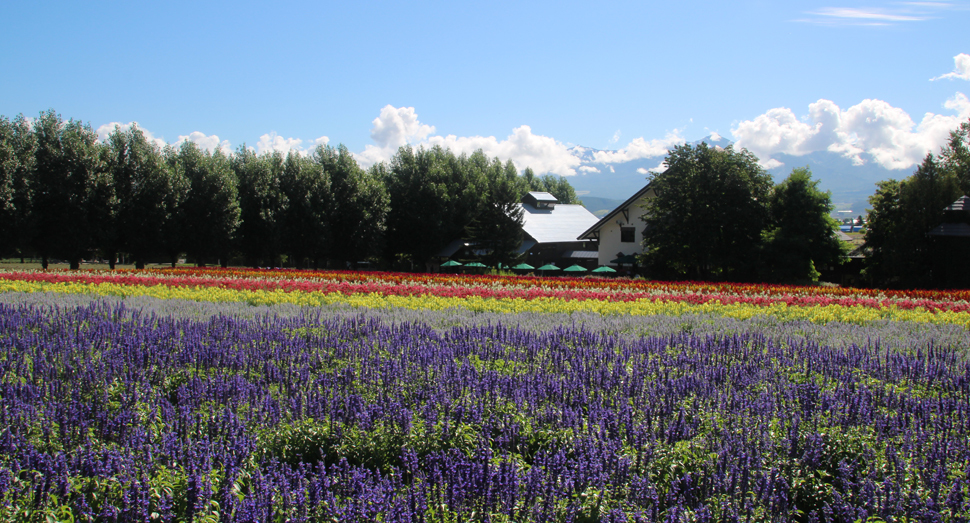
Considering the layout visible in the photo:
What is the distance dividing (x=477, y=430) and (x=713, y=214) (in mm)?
33446

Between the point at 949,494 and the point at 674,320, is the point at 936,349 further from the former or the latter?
the point at 949,494

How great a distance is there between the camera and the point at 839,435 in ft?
15.9

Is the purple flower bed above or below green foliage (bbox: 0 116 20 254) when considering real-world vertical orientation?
below

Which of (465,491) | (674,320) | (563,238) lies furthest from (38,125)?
(465,491)

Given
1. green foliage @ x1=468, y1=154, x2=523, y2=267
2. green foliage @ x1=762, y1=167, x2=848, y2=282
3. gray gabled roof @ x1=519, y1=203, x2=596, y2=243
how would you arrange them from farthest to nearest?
gray gabled roof @ x1=519, y1=203, x2=596, y2=243
green foliage @ x1=468, y1=154, x2=523, y2=267
green foliage @ x1=762, y1=167, x2=848, y2=282

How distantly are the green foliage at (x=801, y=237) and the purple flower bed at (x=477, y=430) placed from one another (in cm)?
2598

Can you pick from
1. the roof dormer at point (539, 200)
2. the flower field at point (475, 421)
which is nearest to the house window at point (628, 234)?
the roof dormer at point (539, 200)

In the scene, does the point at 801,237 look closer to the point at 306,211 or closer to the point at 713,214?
the point at 713,214

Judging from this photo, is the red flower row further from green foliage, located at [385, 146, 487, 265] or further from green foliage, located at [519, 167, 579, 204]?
green foliage, located at [519, 167, 579, 204]

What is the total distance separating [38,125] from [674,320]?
152 ft

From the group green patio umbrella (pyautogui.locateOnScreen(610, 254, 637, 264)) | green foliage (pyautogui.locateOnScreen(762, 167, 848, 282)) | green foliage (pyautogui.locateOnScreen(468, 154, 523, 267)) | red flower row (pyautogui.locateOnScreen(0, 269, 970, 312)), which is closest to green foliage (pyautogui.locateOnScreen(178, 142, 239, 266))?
green foliage (pyautogui.locateOnScreen(468, 154, 523, 267))

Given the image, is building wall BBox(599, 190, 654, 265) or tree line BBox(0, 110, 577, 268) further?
building wall BBox(599, 190, 654, 265)

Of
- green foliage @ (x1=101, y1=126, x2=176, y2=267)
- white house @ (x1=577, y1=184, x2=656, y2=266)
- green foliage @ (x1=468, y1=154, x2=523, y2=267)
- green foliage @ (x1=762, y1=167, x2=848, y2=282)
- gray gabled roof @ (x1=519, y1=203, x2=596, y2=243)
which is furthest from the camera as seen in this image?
gray gabled roof @ (x1=519, y1=203, x2=596, y2=243)

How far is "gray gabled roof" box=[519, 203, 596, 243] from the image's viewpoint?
174 feet
